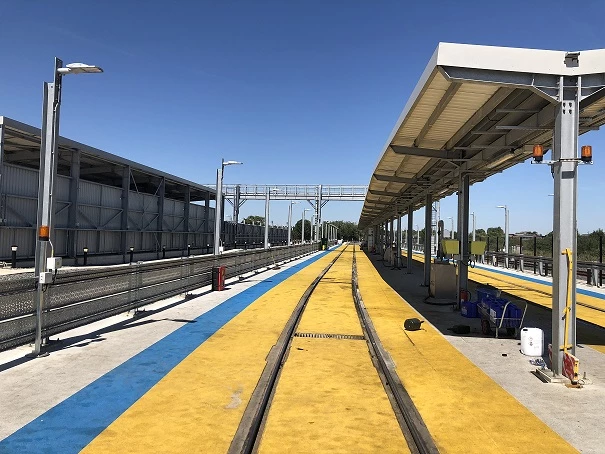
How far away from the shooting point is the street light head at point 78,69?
803 cm

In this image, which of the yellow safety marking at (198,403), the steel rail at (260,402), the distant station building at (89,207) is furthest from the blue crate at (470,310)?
the distant station building at (89,207)

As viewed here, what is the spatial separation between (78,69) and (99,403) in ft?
19.6

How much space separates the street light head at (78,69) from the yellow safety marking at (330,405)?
21.6 feet

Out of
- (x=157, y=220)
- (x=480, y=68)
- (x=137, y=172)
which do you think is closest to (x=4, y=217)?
(x=137, y=172)

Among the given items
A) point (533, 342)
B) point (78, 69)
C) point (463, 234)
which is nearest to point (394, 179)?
point (463, 234)

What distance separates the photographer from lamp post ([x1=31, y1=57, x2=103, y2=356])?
25.9ft

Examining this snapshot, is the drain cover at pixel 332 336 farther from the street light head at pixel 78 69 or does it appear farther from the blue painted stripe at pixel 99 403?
the street light head at pixel 78 69

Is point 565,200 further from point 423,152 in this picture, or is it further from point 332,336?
point 423,152

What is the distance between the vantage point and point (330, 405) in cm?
580

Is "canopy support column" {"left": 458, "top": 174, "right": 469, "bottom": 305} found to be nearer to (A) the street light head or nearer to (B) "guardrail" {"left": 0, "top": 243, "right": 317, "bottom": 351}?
(B) "guardrail" {"left": 0, "top": 243, "right": 317, "bottom": 351}

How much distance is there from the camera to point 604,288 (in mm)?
21781

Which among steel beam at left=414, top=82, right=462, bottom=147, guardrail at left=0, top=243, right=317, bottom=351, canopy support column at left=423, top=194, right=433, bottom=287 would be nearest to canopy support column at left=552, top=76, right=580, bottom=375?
steel beam at left=414, top=82, right=462, bottom=147

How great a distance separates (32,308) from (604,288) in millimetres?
24621

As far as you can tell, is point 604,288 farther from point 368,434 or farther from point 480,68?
point 368,434
